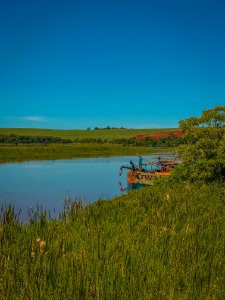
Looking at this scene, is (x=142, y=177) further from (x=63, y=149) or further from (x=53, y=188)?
(x=63, y=149)

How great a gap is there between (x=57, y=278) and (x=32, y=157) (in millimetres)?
82795

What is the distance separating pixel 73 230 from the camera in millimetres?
8336

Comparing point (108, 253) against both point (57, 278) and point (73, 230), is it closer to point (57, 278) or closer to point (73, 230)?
point (57, 278)

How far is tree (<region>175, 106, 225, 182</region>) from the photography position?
19.6m

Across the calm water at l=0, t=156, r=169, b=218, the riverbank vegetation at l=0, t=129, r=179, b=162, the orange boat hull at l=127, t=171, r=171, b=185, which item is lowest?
the calm water at l=0, t=156, r=169, b=218

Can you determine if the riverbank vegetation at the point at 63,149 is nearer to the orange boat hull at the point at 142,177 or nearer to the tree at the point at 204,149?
the orange boat hull at the point at 142,177

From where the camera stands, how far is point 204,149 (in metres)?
20.3

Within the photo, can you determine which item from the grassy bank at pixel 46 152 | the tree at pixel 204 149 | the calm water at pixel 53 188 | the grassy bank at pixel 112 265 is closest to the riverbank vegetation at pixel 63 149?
the grassy bank at pixel 46 152

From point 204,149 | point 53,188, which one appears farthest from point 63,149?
point 204,149

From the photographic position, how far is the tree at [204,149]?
64.3 ft

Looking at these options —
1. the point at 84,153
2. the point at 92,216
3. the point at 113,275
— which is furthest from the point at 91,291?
the point at 84,153

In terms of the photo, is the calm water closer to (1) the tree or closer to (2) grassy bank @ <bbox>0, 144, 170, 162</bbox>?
(1) the tree

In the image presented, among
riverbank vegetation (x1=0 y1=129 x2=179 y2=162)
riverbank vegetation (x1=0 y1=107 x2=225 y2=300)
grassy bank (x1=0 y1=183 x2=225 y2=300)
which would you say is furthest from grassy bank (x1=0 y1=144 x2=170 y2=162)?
grassy bank (x1=0 y1=183 x2=225 y2=300)

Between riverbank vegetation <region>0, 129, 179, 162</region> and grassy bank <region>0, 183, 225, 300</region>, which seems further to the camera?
riverbank vegetation <region>0, 129, 179, 162</region>
